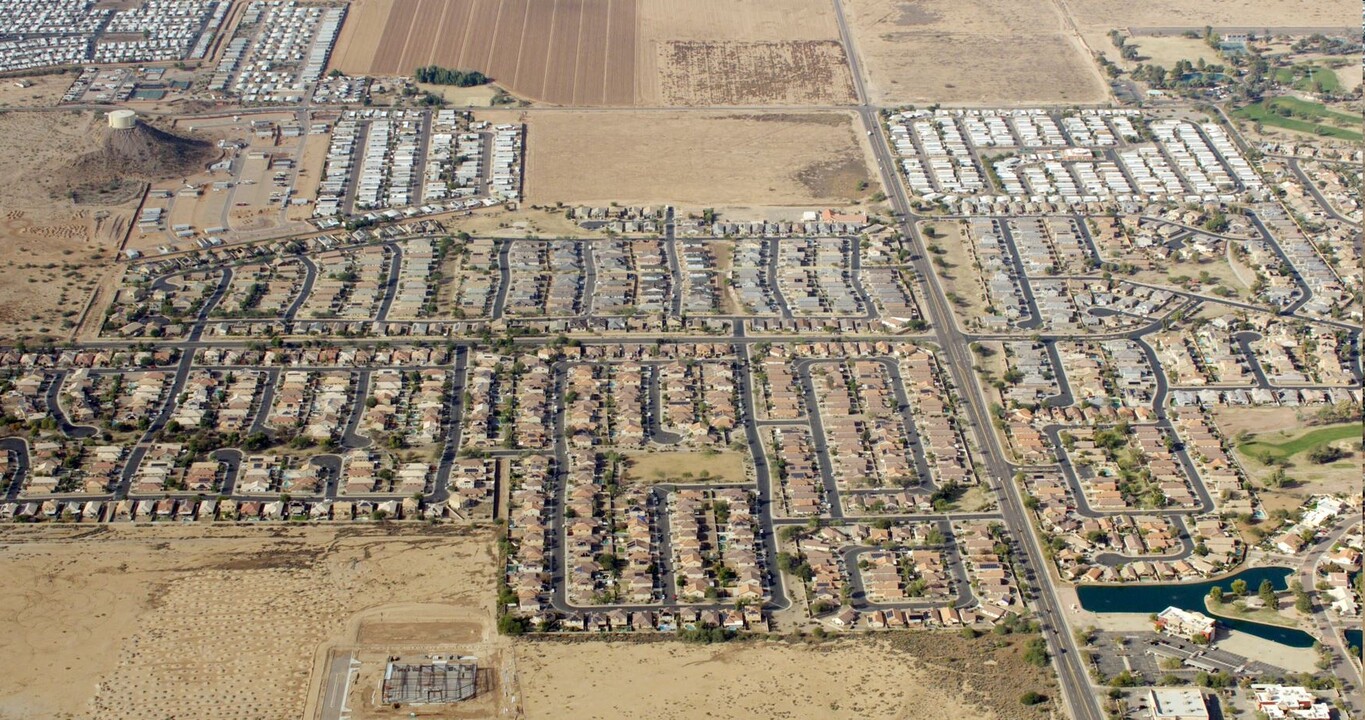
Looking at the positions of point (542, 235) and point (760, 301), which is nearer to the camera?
point (760, 301)

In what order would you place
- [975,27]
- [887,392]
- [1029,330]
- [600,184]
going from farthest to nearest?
[975,27]
[600,184]
[1029,330]
[887,392]

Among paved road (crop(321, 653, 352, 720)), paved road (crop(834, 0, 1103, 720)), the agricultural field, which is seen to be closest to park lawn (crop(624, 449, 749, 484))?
paved road (crop(834, 0, 1103, 720))

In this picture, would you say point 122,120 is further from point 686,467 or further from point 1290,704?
point 1290,704

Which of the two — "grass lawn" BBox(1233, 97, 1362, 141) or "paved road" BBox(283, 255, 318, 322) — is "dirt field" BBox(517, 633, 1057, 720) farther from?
"grass lawn" BBox(1233, 97, 1362, 141)

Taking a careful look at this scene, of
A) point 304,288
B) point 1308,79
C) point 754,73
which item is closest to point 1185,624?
point 304,288

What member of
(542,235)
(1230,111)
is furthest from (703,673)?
(1230,111)

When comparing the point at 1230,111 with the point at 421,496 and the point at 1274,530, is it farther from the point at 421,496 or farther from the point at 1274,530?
the point at 421,496

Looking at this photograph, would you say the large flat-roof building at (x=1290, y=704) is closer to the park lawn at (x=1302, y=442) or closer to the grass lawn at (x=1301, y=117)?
the park lawn at (x=1302, y=442)
